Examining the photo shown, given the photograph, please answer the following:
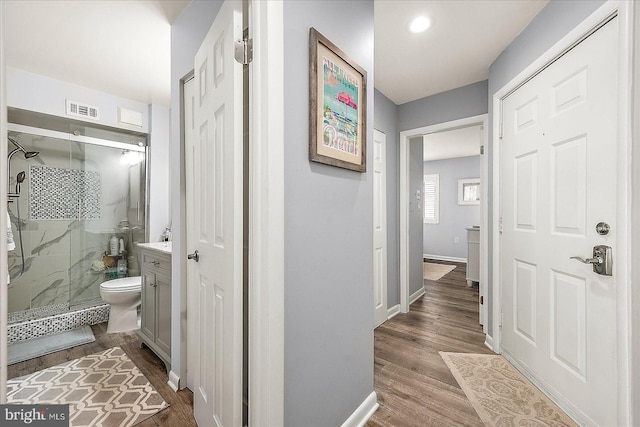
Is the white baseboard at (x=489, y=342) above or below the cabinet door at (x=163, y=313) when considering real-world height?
below

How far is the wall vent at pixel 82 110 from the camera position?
8.93 feet

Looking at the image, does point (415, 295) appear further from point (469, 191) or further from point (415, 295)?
point (469, 191)

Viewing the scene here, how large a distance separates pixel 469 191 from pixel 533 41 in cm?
496

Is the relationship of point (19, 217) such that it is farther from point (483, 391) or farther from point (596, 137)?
point (596, 137)

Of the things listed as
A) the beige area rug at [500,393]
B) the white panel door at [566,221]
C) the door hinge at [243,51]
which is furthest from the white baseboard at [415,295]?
the door hinge at [243,51]

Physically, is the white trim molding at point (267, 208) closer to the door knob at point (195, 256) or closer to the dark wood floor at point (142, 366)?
the door knob at point (195, 256)

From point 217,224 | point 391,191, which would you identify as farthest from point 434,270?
point 217,224

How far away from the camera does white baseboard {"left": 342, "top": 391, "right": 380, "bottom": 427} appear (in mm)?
1385

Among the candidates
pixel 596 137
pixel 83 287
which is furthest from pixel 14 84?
pixel 596 137

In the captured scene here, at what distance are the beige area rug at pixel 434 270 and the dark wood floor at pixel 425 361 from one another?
1.15 m

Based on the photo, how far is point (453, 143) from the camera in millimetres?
5227

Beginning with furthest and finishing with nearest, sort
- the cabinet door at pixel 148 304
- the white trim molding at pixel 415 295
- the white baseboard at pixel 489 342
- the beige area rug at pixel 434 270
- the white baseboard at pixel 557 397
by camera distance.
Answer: the beige area rug at pixel 434 270
the white trim molding at pixel 415 295
the white baseboard at pixel 489 342
the cabinet door at pixel 148 304
the white baseboard at pixel 557 397

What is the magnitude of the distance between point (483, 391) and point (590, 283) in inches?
36.6

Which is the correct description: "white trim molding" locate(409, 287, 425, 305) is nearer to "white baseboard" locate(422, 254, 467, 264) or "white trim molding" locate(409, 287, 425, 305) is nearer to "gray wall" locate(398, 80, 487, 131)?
"gray wall" locate(398, 80, 487, 131)
